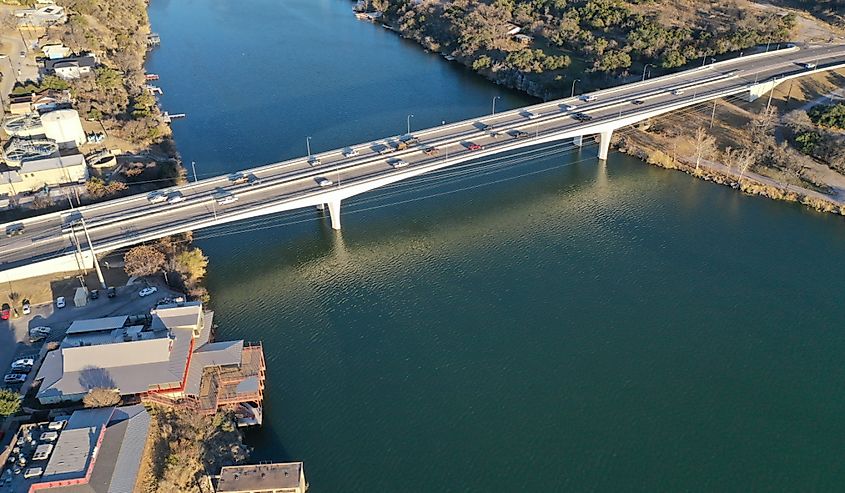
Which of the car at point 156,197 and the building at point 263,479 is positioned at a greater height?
the car at point 156,197

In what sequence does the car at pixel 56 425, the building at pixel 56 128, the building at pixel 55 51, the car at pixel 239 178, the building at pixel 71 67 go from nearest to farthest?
the car at pixel 56 425 → the car at pixel 239 178 → the building at pixel 56 128 → the building at pixel 71 67 → the building at pixel 55 51

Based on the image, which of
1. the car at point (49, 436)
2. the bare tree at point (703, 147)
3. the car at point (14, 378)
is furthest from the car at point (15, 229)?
the bare tree at point (703, 147)

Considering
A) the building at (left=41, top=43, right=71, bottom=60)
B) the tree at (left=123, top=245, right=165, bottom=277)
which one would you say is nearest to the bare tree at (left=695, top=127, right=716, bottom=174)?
the tree at (left=123, top=245, right=165, bottom=277)

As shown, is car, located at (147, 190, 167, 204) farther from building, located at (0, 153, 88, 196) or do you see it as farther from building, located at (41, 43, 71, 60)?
building, located at (41, 43, 71, 60)

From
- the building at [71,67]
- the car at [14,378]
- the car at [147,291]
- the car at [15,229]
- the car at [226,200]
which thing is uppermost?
the building at [71,67]

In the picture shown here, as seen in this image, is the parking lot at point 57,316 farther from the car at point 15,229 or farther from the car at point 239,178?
the car at point 239,178

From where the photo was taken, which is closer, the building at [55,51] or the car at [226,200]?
the car at [226,200]
